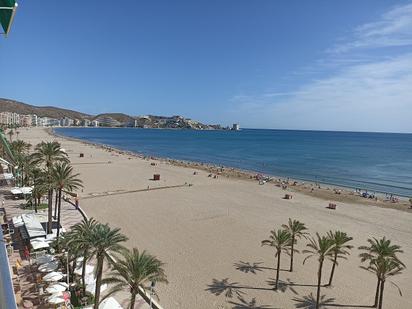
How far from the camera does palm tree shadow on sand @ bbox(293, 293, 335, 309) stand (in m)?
18.0

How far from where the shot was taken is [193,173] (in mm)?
62906

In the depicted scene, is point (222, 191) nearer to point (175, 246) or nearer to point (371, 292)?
point (175, 246)

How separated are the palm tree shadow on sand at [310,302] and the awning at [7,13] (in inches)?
721

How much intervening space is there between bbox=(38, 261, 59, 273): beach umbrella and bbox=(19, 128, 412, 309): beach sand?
5.48 m

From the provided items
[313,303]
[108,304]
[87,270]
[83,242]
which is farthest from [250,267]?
[83,242]

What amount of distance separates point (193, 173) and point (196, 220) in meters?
31.4

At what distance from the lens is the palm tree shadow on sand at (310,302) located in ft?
58.9

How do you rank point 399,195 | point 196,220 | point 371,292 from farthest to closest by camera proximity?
point 399,195, point 196,220, point 371,292

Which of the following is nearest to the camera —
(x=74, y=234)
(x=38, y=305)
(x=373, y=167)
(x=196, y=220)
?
(x=38, y=305)

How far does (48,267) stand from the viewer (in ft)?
60.0

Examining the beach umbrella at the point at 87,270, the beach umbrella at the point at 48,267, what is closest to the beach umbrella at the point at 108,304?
the beach umbrella at the point at 87,270

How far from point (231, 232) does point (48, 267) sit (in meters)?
14.7

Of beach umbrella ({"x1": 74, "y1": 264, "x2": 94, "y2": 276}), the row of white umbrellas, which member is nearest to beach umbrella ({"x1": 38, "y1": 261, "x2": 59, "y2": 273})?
the row of white umbrellas

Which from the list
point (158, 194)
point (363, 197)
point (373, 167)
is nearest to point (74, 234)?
Answer: point (158, 194)
